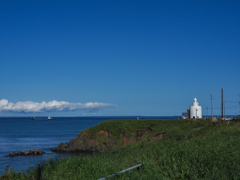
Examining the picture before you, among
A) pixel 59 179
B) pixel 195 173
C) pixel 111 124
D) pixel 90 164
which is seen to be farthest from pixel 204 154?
pixel 111 124

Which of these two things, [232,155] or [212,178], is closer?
[212,178]

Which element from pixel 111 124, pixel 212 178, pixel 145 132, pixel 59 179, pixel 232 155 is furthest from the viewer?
pixel 111 124

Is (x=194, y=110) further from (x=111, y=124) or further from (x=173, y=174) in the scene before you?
(x=173, y=174)

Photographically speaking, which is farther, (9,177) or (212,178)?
(9,177)

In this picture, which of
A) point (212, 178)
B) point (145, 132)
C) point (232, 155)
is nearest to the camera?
point (212, 178)

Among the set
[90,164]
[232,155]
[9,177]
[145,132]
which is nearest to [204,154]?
[232,155]

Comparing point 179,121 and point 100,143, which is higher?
point 179,121

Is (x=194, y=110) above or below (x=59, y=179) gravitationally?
above

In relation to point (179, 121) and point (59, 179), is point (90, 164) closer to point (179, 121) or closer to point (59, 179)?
point (59, 179)

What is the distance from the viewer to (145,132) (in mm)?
33844

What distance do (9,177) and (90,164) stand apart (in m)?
3.22

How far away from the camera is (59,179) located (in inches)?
386

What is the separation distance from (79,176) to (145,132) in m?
24.3

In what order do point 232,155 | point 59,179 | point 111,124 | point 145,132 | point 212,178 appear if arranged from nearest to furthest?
point 212,178 → point 59,179 → point 232,155 → point 145,132 → point 111,124
